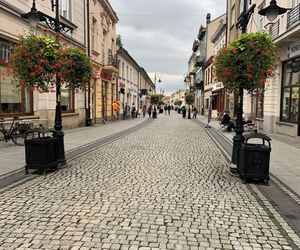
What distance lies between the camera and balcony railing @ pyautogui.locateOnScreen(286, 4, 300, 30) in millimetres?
11296

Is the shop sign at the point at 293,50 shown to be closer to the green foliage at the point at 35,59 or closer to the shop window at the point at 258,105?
the shop window at the point at 258,105

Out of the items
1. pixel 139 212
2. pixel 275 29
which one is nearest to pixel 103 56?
pixel 275 29

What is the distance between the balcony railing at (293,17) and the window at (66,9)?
37.0 ft

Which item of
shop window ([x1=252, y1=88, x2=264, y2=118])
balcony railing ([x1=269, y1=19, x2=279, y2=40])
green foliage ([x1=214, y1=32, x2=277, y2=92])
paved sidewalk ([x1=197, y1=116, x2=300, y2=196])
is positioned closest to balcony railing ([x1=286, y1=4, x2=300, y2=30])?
balcony railing ([x1=269, y1=19, x2=279, y2=40])

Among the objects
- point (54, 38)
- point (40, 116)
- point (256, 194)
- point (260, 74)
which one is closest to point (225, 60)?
point (260, 74)

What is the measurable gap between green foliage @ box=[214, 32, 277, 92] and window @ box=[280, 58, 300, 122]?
777 cm

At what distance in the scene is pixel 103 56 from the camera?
A: 23.1 metres

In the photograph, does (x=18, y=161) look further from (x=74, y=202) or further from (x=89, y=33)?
(x=89, y=33)

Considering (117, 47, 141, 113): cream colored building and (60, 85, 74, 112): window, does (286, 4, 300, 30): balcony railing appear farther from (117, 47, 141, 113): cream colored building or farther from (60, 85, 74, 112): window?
(117, 47, 141, 113): cream colored building

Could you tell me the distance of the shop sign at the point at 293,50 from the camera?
1245 cm

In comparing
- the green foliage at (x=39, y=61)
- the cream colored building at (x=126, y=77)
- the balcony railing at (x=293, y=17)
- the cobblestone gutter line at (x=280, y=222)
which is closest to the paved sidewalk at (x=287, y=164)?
the cobblestone gutter line at (x=280, y=222)

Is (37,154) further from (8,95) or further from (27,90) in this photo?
(27,90)

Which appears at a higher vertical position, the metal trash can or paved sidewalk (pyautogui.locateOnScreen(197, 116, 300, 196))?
the metal trash can

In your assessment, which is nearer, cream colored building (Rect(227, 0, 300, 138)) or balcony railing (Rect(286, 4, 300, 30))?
balcony railing (Rect(286, 4, 300, 30))
